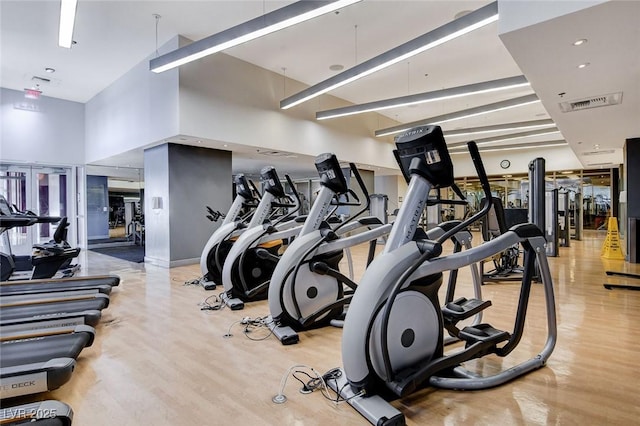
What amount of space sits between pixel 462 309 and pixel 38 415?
8.16ft

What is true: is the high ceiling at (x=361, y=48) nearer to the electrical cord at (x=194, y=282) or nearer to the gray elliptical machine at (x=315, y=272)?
the gray elliptical machine at (x=315, y=272)

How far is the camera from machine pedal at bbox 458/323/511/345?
2.23 m

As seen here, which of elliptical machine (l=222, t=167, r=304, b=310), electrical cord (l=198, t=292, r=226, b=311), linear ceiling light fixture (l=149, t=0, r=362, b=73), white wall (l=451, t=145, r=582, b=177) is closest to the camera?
linear ceiling light fixture (l=149, t=0, r=362, b=73)

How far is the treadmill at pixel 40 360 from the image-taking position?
1961 millimetres

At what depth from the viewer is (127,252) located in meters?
9.29

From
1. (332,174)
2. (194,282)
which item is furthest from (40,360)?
(194,282)

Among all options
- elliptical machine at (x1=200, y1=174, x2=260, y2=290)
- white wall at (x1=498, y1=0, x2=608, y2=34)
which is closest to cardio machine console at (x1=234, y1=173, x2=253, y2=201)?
elliptical machine at (x1=200, y1=174, x2=260, y2=290)

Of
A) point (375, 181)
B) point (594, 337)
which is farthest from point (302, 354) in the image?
point (375, 181)

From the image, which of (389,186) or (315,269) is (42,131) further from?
(389,186)

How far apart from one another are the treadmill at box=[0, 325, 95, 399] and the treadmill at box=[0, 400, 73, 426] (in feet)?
0.76

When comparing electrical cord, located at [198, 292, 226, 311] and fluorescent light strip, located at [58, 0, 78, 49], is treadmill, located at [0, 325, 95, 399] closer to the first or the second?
electrical cord, located at [198, 292, 226, 311]

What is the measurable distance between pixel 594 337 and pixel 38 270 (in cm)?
694

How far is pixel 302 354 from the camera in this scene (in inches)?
107

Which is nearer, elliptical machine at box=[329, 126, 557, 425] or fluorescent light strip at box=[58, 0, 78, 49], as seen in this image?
elliptical machine at box=[329, 126, 557, 425]
